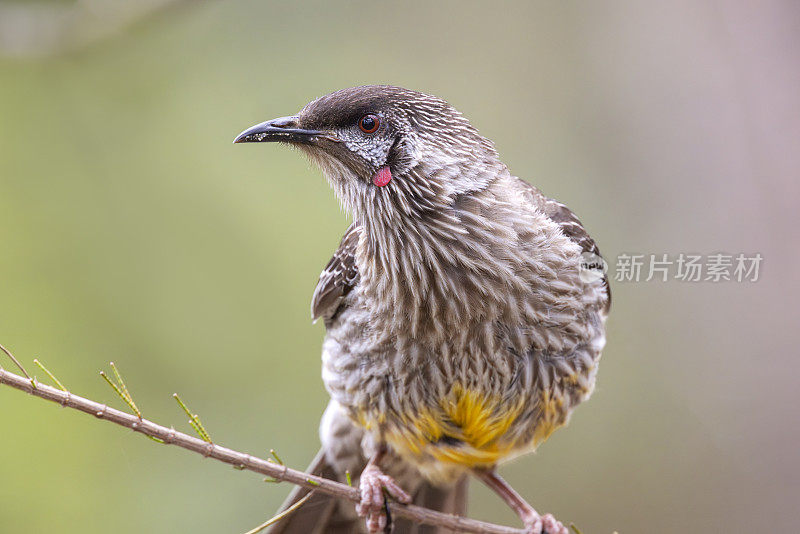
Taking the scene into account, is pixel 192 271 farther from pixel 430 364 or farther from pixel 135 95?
pixel 430 364

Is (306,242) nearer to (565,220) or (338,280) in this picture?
(338,280)

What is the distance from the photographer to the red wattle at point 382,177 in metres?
3.52

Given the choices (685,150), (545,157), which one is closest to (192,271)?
(545,157)

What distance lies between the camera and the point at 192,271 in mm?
6547

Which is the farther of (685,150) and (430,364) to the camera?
(685,150)

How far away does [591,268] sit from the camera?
4.09 metres

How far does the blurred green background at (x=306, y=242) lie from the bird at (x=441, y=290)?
2297mm

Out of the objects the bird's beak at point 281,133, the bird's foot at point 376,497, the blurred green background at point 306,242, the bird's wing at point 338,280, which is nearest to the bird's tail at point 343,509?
the bird's foot at point 376,497

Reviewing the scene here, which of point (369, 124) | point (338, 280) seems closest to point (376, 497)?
point (338, 280)

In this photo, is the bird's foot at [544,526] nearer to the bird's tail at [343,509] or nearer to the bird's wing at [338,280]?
the bird's tail at [343,509]

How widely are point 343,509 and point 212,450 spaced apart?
200cm

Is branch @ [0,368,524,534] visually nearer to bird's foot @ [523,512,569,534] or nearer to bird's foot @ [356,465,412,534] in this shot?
bird's foot @ [356,465,412,534]

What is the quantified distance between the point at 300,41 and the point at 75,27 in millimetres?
2796

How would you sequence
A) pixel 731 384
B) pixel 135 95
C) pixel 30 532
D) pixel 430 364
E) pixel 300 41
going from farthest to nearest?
pixel 300 41 → pixel 135 95 → pixel 731 384 → pixel 30 532 → pixel 430 364
